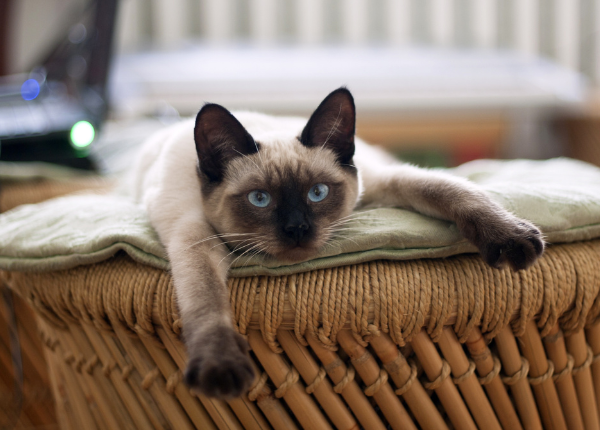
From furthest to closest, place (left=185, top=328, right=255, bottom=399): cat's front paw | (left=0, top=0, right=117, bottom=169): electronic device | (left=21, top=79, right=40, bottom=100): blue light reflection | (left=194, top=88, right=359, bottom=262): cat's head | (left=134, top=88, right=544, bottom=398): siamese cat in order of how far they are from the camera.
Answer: (left=21, top=79, right=40, bottom=100): blue light reflection
(left=0, top=0, right=117, bottom=169): electronic device
(left=194, top=88, right=359, bottom=262): cat's head
(left=134, top=88, right=544, bottom=398): siamese cat
(left=185, top=328, right=255, bottom=399): cat's front paw

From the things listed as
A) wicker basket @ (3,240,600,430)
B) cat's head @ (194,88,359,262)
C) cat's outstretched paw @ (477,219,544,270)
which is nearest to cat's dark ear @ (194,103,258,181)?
cat's head @ (194,88,359,262)

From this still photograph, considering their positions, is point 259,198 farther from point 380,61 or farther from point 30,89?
point 380,61

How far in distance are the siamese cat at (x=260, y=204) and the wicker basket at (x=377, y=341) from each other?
0.05 metres

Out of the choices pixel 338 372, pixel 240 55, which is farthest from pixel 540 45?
pixel 338 372

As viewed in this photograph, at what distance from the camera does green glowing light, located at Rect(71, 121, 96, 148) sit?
1.80 meters

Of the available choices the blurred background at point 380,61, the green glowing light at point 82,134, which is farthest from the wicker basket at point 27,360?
the blurred background at point 380,61

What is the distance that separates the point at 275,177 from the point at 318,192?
93 millimetres

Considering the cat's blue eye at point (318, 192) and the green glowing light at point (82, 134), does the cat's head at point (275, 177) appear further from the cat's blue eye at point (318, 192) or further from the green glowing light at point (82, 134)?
the green glowing light at point (82, 134)

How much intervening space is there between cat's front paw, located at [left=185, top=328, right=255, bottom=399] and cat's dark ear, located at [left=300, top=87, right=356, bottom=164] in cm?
48

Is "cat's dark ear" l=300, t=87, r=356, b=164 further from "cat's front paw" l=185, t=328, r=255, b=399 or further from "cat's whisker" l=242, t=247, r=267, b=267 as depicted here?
"cat's front paw" l=185, t=328, r=255, b=399

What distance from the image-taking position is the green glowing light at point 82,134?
5.89 feet

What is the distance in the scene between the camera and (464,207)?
2.88ft

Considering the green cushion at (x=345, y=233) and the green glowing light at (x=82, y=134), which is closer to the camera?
the green cushion at (x=345, y=233)

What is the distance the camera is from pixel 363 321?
77cm
